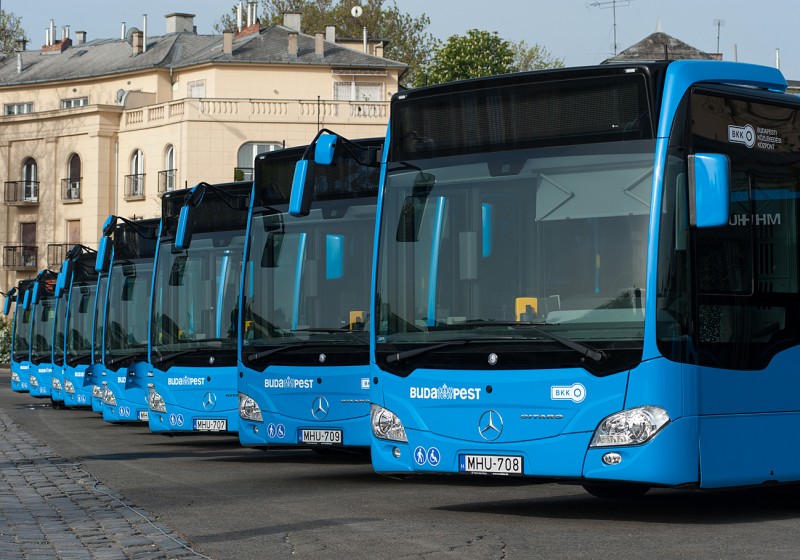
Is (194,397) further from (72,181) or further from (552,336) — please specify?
(72,181)

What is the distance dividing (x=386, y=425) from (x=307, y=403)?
361cm

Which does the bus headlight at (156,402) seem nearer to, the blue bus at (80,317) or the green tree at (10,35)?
the blue bus at (80,317)

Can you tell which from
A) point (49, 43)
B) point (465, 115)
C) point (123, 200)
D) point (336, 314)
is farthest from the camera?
point (49, 43)

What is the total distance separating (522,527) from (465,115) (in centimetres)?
296


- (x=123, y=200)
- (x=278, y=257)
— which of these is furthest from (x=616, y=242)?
(x=123, y=200)

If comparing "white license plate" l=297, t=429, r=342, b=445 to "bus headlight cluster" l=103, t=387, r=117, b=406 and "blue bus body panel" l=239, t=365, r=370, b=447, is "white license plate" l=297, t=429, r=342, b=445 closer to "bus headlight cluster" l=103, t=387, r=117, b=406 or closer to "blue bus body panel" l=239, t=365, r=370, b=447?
"blue bus body panel" l=239, t=365, r=370, b=447

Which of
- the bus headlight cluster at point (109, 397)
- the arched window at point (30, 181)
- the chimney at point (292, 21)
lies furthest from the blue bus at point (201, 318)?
the chimney at point (292, 21)

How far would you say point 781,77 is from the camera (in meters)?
11.6

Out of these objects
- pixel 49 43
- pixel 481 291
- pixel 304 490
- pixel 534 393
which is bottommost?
pixel 304 490

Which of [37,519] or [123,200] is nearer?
[37,519]

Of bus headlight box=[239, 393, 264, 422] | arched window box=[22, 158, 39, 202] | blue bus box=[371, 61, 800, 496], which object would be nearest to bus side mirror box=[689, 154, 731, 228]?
blue bus box=[371, 61, 800, 496]

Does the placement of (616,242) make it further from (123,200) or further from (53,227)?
(53,227)

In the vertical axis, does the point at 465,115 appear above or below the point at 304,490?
above

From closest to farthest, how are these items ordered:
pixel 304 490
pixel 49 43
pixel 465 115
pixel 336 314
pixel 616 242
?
pixel 616 242, pixel 465 115, pixel 304 490, pixel 336 314, pixel 49 43
